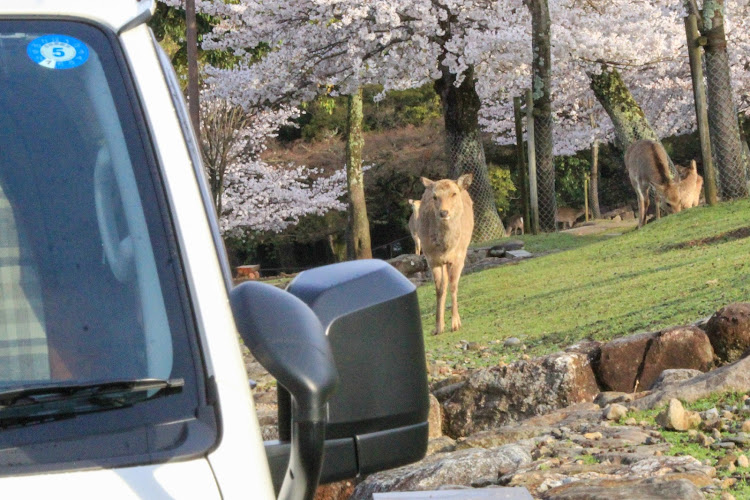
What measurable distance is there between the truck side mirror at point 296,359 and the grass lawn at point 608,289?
862 centimetres

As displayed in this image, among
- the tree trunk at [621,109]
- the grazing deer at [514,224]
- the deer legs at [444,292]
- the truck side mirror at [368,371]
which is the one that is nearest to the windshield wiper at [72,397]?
the truck side mirror at [368,371]

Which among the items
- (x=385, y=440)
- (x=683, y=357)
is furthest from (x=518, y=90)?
(x=385, y=440)

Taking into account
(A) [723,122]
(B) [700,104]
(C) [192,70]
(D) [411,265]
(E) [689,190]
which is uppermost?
(C) [192,70]

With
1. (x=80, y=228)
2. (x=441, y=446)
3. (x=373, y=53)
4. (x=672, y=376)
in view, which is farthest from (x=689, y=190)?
(x=80, y=228)

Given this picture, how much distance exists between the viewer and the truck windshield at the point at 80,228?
1830mm

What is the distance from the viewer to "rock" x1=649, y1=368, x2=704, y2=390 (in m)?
7.30

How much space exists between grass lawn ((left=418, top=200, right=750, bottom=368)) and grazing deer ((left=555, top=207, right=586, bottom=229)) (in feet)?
69.5

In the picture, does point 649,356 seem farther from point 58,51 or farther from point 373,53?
point 373,53

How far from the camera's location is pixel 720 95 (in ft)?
61.9

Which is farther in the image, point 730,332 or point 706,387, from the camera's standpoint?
point 730,332

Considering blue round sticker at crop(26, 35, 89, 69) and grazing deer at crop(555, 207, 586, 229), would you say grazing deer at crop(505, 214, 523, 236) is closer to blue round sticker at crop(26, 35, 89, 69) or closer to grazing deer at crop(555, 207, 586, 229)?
grazing deer at crop(555, 207, 586, 229)

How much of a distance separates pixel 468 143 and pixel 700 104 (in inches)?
389

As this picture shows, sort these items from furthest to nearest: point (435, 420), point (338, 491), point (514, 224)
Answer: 1. point (514, 224)
2. point (435, 420)
3. point (338, 491)

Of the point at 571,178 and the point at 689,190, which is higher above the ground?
the point at 571,178
